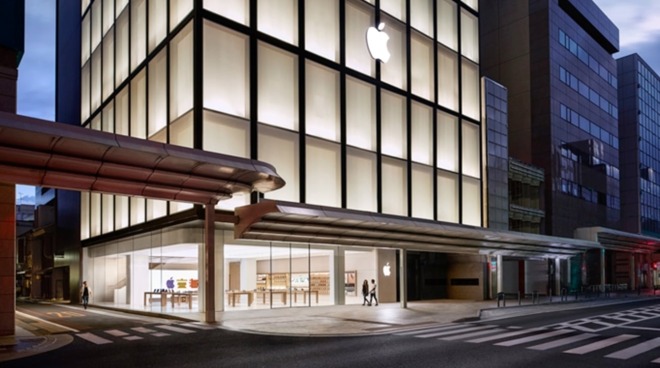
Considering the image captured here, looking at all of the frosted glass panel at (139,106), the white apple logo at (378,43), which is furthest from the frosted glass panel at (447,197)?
the frosted glass panel at (139,106)

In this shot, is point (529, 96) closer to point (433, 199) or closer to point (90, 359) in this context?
point (433, 199)

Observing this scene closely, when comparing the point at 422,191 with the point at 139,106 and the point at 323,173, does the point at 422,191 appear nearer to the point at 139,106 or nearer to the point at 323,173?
the point at 323,173

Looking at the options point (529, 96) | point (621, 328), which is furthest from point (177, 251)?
point (529, 96)

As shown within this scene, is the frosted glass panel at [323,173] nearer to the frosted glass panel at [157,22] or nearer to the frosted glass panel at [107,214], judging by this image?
the frosted glass panel at [157,22]

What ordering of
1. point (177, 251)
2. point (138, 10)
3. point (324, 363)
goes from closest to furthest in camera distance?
point (324, 363) < point (177, 251) < point (138, 10)

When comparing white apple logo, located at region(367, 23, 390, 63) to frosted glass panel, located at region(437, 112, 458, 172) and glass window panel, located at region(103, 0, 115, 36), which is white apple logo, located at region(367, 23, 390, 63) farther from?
glass window panel, located at region(103, 0, 115, 36)

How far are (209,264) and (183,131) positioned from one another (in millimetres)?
7533

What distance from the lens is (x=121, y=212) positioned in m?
37.1

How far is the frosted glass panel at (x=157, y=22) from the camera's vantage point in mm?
31553

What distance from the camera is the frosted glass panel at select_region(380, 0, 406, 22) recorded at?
38.8 meters

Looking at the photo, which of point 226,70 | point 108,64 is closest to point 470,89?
point 226,70

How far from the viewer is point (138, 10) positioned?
3516 centimetres

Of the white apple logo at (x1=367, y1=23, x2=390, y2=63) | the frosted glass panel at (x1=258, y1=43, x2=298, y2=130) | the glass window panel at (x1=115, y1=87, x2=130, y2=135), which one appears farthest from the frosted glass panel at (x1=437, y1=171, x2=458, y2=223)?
the glass window panel at (x1=115, y1=87, x2=130, y2=135)

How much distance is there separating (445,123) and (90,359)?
108 ft
